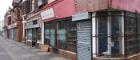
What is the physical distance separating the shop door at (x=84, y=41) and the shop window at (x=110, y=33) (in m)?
1.15

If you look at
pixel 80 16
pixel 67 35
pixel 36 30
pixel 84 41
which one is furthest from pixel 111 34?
pixel 36 30

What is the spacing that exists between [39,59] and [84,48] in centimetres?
423

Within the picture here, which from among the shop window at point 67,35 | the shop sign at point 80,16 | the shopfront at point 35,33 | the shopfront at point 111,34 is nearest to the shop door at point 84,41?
the shop sign at point 80,16

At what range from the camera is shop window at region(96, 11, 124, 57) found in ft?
45.4

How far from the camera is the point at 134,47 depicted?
51.4 ft

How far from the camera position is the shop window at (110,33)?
13836 mm

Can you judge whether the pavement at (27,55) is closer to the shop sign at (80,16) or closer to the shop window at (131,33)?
the shop sign at (80,16)

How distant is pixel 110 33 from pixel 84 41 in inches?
94.7

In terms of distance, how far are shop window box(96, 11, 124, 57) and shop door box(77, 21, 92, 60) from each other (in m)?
1.15

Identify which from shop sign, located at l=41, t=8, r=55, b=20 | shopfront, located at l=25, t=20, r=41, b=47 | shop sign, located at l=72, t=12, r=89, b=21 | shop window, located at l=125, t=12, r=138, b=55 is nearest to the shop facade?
shopfront, located at l=25, t=20, r=41, b=47

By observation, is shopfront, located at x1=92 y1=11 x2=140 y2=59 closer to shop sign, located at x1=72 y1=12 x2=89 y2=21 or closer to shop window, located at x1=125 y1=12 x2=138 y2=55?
shop window, located at x1=125 y1=12 x2=138 y2=55

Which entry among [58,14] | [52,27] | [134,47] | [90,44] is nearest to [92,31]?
[90,44]

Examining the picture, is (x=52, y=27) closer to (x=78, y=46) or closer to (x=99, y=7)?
(x=78, y=46)

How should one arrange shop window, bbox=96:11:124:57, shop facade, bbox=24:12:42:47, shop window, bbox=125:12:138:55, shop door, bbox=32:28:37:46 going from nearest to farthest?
shop window, bbox=96:11:124:57 < shop window, bbox=125:12:138:55 < shop facade, bbox=24:12:42:47 < shop door, bbox=32:28:37:46
